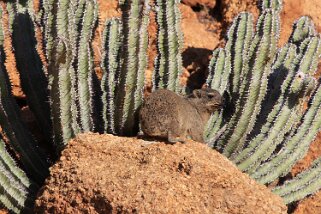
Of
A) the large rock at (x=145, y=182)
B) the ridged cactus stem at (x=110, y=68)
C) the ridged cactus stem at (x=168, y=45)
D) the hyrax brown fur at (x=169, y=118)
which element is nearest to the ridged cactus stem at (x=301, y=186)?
the hyrax brown fur at (x=169, y=118)

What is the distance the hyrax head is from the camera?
7277mm

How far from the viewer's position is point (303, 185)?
7.18 metres

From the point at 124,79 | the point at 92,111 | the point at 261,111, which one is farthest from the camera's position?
the point at 261,111

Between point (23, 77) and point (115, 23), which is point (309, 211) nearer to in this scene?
point (115, 23)

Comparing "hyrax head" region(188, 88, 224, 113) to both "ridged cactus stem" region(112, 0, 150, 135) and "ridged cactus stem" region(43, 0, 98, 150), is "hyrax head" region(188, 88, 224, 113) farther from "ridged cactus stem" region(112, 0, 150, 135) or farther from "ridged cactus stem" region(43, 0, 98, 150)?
"ridged cactus stem" region(43, 0, 98, 150)

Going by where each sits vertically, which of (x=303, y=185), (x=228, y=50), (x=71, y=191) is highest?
(x=228, y=50)

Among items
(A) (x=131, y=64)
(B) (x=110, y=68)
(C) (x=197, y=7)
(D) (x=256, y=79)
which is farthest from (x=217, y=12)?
(A) (x=131, y=64)

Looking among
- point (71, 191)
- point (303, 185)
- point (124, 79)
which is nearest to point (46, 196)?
point (71, 191)

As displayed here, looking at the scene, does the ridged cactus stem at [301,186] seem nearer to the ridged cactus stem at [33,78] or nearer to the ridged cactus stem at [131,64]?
the ridged cactus stem at [131,64]

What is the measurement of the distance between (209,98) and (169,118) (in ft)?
3.48

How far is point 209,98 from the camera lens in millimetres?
7301

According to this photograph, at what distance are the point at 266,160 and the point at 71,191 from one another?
96.5 inches

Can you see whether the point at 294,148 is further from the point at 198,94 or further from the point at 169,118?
the point at 169,118

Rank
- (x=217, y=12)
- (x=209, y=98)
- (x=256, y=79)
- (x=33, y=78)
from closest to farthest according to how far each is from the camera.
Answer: (x=256, y=79) < (x=33, y=78) < (x=209, y=98) < (x=217, y=12)
